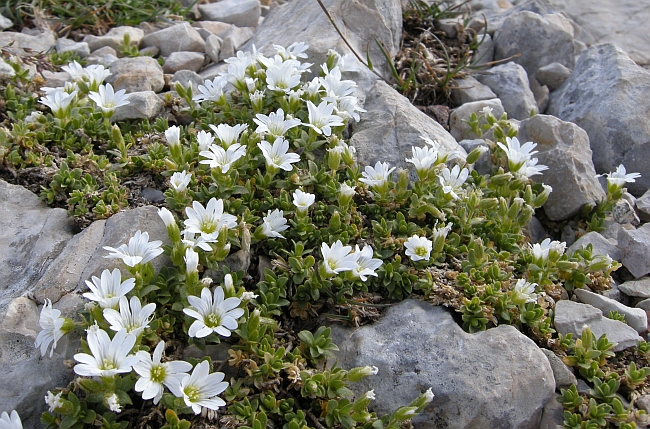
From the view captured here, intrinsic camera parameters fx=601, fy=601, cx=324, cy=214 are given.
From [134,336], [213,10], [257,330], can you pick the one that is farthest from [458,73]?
[134,336]

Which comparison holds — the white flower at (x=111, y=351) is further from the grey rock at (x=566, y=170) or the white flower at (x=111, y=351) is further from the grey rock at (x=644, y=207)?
the grey rock at (x=644, y=207)

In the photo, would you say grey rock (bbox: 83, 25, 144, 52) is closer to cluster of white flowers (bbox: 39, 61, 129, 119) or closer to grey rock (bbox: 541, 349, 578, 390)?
cluster of white flowers (bbox: 39, 61, 129, 119)

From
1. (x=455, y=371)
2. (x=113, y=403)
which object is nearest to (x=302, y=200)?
(x=455, y=371)

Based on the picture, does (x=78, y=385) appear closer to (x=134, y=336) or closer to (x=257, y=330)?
(x=134, y=336)

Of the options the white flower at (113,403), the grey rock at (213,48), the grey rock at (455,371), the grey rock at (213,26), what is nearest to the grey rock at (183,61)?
the grey rock at (213,48)

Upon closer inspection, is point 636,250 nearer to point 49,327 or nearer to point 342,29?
point 342,29

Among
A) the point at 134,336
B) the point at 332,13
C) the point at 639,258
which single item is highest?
the point at 332,13

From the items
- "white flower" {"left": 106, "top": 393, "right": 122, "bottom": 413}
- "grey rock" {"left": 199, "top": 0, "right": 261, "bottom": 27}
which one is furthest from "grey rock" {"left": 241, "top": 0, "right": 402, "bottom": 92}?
"white flower" {"left": 106, "top": 393, "right": 122, "bottom": 413}
